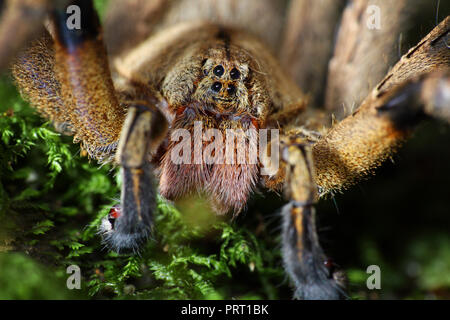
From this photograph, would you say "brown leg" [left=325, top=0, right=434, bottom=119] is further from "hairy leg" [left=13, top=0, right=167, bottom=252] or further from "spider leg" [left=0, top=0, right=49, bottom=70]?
"spider leg" [left=0, top=0, right=49, bottom=70]

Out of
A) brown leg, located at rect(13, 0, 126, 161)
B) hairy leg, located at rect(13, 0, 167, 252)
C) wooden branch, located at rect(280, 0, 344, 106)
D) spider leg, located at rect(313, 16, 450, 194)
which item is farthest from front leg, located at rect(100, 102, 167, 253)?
wooden branch, located at rect(280, 0, 344, 106)

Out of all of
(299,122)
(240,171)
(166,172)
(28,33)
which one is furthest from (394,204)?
(28,33)

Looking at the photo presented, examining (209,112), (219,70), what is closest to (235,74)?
(219,70)

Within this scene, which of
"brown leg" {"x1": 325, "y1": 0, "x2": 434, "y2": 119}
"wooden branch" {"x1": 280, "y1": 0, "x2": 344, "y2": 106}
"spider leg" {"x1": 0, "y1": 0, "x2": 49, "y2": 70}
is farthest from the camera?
"wooden branch" {"x1": 280, "y1": 0, "x2": 344, "y2": 106}
